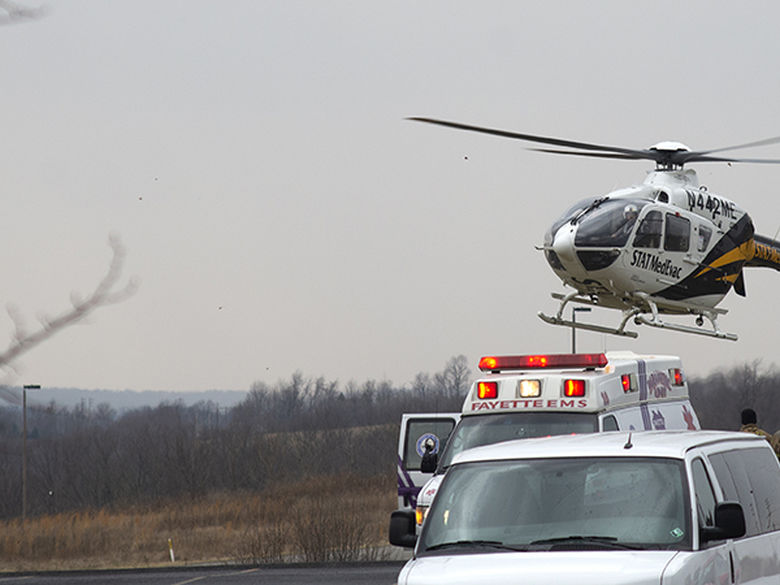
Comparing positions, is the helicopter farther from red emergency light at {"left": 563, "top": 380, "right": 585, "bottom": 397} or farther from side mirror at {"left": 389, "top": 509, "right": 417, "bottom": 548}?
side mirror at {"left": 389, "top": 509, "right": 417, "bottom": 548}

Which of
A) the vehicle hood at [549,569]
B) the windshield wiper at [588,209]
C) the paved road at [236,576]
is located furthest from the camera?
the windshield wiper at [588,209]

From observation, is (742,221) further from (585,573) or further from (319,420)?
(319,420)

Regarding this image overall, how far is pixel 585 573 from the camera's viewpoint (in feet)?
25.0

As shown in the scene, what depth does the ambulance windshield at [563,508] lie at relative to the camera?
8.09m

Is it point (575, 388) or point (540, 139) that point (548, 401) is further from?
point (540, 139)

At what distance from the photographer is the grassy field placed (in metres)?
25.6

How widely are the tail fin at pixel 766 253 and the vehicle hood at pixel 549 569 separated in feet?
89.2

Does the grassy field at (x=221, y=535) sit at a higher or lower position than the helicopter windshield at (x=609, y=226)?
lower

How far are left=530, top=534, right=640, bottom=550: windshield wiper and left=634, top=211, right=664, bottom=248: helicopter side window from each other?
22102mm

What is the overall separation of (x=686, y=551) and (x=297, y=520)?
19.0 m

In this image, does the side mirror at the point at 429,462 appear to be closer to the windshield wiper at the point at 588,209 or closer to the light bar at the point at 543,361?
the light bar at the point at 543,361

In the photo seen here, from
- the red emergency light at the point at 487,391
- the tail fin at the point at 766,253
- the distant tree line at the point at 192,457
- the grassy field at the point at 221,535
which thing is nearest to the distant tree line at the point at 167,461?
the distant tree line at the point at 192,457

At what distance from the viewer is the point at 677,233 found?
30.5 meters

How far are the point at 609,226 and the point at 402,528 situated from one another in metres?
21.4
